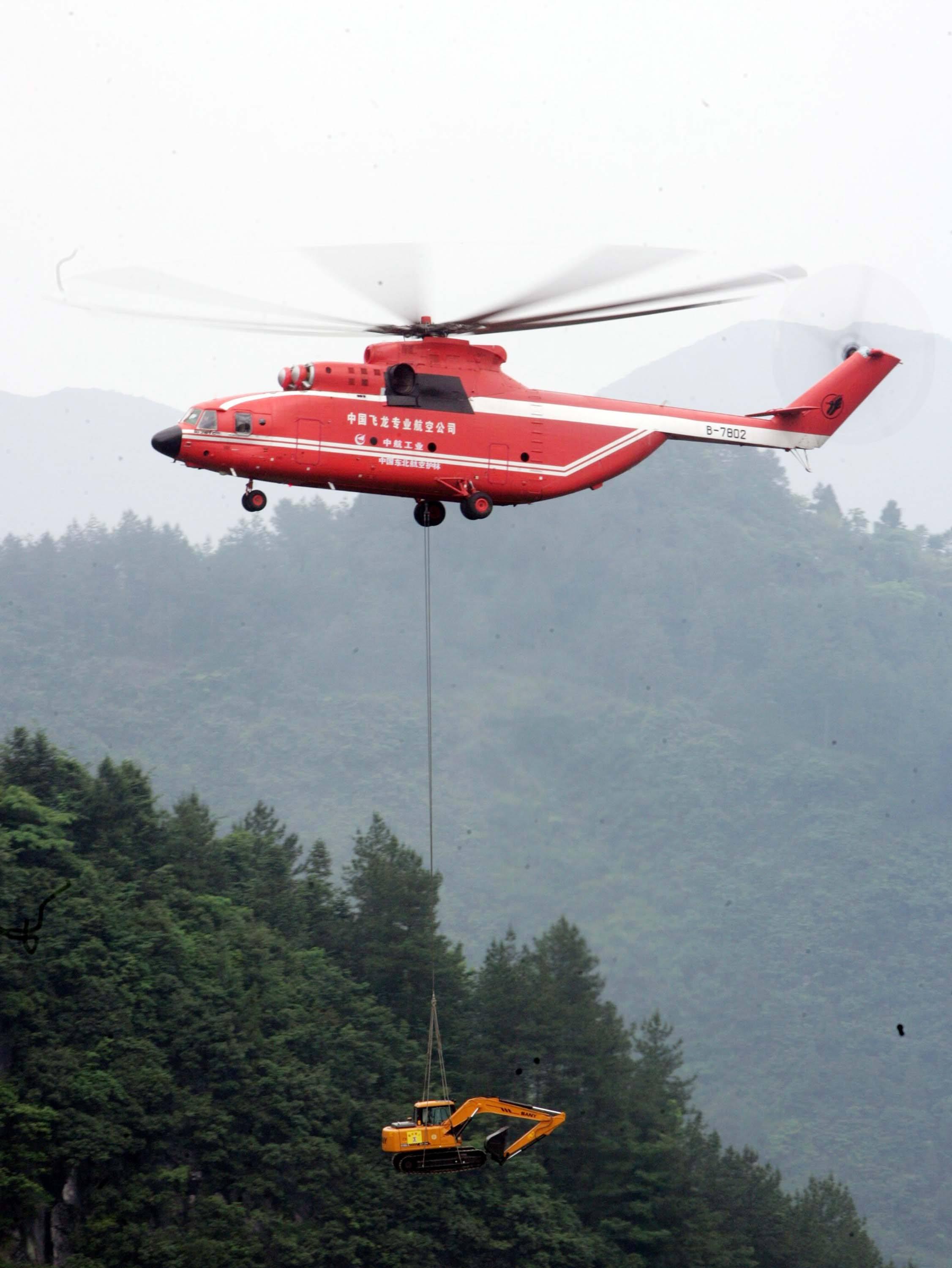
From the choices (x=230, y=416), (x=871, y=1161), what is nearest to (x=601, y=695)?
(x=871, y=1161)

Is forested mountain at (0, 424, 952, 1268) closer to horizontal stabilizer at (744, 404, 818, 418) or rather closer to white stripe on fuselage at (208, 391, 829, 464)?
horizontal stabilizer at (744, 404, 818, 418)

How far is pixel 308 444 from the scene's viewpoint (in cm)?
2256

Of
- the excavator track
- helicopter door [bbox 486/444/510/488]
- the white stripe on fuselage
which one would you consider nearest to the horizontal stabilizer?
the white stripe on fuselage

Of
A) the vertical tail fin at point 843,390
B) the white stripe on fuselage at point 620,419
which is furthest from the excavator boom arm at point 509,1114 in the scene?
the vertical tail fin at point 843,390

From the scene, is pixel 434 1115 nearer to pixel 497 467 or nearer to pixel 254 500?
pixel 254 500

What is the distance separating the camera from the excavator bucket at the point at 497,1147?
868 inches

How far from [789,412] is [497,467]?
5.70m

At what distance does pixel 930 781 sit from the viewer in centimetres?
17500

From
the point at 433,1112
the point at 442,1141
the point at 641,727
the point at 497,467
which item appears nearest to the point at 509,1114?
the point at 433,1112

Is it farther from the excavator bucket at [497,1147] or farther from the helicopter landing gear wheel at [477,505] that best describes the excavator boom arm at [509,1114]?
the helicopter landing gear wheel at [477,505]

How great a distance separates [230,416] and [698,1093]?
4682 inches

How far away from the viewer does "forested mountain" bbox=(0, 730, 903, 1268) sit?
170ft

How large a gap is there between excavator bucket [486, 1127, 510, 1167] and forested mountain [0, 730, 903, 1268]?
29.8 metres

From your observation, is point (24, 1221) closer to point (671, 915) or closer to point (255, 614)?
point (671, 915)
